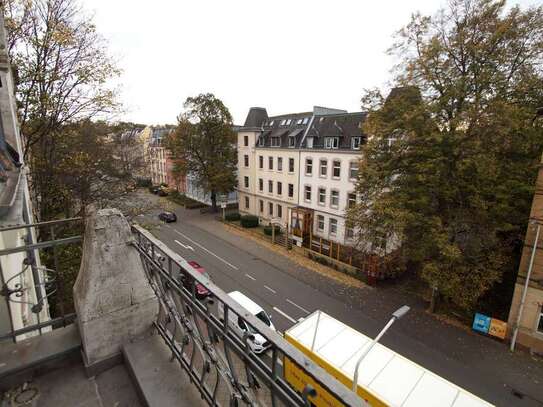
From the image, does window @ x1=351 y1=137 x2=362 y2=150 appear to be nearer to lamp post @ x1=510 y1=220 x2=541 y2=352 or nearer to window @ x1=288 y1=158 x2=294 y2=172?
window @ x1=288 y1=158 x2=294 y2=172

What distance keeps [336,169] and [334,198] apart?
234 centimetres

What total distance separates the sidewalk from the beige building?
0.73 metres

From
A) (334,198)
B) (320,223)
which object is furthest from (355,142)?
(320,223)

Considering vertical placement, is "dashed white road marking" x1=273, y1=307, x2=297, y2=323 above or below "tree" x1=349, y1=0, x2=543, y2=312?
below

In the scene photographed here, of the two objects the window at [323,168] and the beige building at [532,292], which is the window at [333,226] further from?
the beige building at [532,292]

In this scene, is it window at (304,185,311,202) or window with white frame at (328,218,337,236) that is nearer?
window with white frame at (328,218,337,236)

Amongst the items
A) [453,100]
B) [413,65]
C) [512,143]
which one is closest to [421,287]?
[512,143]

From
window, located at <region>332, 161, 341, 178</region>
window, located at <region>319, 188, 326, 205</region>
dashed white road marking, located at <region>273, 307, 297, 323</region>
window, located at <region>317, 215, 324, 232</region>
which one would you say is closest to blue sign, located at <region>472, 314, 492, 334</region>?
dashed white road marking, located at <region>273, 307, 297, 323</region>

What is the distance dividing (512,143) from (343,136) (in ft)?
40.2

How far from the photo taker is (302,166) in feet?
82.0

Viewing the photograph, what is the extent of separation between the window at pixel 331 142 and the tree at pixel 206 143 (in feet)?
42.0

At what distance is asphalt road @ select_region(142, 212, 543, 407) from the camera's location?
9977 mm

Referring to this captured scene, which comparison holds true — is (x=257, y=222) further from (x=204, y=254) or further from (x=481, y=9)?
(x=481, y=9)

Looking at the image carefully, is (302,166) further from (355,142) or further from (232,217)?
(232,217)
